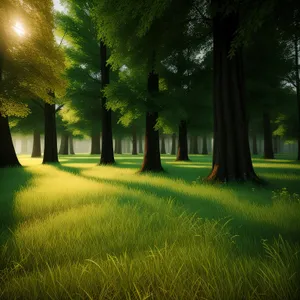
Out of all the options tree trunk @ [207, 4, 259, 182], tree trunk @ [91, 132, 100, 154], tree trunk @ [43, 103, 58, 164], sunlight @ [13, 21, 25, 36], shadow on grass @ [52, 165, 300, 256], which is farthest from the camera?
tree trunk @ [91, 132, 100, 154]

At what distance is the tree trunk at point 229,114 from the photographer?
6883 mm

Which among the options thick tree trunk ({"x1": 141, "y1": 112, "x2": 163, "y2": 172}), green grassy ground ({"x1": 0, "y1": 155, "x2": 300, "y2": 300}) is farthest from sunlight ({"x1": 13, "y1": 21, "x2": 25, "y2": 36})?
green grassy ground ({"x1": 0, "y1": 155, "x2": 300, "y2": 300})

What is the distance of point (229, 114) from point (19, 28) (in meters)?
9.10

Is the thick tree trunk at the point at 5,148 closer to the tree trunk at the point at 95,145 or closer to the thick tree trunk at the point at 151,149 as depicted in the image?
the thick tree trunk at the point at 151,149

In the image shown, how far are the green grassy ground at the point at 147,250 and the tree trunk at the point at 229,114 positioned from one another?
6.75 ft

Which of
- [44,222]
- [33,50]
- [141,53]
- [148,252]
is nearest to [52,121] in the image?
[33,50]

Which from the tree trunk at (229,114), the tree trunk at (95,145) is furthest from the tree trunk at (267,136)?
the tree trunk at (95,145)

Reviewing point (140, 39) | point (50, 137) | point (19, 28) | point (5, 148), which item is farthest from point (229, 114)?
point (50, 137)

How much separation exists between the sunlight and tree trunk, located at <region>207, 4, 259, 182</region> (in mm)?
7778

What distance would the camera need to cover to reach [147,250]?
2.31 meters

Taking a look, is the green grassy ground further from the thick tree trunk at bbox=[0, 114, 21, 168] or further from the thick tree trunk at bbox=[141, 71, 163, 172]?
the thick tree trunk at bbox=[0, 114, 21, 168]

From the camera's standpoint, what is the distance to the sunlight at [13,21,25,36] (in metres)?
9.28

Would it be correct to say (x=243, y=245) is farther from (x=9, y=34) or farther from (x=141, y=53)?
(x=9, y=34)

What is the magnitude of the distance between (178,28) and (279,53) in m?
10.6
